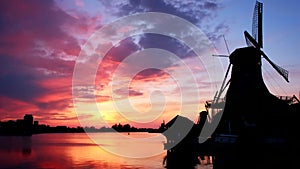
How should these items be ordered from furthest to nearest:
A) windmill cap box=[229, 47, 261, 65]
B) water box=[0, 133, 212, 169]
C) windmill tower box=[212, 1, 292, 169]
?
water box=[0, 133, 212, 169]
windmill cap box=[229, 47, 261, 65]
windmill tower box=[212, 1, 292, 169]

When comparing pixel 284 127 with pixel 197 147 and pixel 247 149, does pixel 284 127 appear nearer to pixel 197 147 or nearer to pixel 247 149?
pixel 247 149

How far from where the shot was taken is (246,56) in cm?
4100

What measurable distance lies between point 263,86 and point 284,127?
19.9 ft

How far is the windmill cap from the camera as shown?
40.9 metres

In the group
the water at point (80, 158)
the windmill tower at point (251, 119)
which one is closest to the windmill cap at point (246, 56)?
the windmill tower at point (251, 119)

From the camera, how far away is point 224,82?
4662 cm

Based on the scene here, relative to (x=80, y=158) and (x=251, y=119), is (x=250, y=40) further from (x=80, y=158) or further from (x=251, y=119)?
(x=80, y=158)

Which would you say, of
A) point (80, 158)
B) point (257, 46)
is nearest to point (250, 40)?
point (257, 46)

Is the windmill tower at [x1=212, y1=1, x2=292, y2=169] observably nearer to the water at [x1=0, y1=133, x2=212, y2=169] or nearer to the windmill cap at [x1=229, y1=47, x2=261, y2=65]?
the windmill cap at [x1=229, y1=47, x2=261, y2=65]

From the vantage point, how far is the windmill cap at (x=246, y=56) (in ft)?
134

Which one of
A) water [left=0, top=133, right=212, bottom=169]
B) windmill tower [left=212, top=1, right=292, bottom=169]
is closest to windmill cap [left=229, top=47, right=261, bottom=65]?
windmill tower [left=212, top=1, right=292, bottom=169]

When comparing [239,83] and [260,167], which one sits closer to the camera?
[260,167]

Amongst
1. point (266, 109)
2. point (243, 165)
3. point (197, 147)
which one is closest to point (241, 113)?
point (266, 109)

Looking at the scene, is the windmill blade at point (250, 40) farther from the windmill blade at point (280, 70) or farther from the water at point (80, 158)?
the water at point (80, 158)
